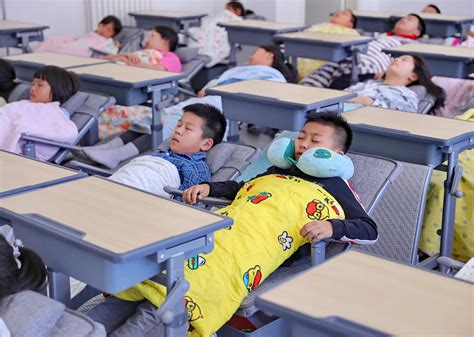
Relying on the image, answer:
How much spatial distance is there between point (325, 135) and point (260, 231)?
559mm

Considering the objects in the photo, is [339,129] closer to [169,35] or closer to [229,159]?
[229,159]

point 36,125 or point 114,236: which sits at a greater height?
point 114,236

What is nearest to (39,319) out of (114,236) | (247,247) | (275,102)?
(114,236)

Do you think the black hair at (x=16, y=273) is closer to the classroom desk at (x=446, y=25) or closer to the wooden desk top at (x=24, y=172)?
the wooden desk top at (x=24, y=172)

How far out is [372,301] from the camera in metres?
1.40

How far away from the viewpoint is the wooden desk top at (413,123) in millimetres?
2754

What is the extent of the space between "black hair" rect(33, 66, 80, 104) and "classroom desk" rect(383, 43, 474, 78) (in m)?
2.00

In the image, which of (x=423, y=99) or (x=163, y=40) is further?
(x=163, y=40)

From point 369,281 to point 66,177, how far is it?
1046 mm

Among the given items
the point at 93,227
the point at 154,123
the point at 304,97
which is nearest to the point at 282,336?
the point at 93,227

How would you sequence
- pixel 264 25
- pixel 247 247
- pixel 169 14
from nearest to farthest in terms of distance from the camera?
pixel 247 247 < pixel 264 25 < pixel 169 14

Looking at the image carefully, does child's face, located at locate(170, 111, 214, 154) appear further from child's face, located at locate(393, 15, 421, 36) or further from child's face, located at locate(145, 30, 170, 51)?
child's face, located at locate(393, 15, 421, 36)

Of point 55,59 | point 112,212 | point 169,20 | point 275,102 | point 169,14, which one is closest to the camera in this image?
point 112,212

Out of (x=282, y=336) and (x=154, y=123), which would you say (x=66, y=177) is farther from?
(x=154, y=123)
